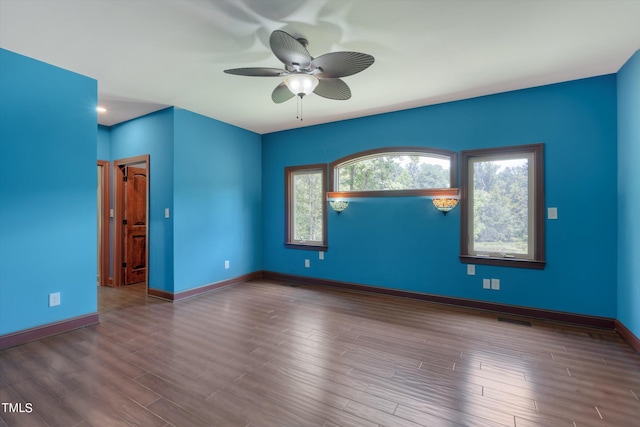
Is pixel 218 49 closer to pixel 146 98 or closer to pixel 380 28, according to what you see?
pixel 380 28

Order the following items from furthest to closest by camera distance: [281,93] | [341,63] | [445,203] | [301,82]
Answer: [445,203]
[281,93]
[301,82]
[341,63]

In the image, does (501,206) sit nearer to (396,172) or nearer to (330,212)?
(396,172)

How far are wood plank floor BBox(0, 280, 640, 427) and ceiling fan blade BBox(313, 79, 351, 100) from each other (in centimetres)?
232

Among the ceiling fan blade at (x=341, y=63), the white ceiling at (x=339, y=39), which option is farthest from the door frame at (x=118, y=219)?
the ceiling fan blade at (x=341, y=63)

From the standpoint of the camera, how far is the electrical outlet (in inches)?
112

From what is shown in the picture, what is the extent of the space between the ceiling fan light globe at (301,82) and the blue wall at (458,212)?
2.14 meters

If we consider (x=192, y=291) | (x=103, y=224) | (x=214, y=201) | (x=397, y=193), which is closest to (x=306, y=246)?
(x=214, y=201)

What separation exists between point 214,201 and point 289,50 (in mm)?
3088

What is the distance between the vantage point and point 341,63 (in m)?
2.11

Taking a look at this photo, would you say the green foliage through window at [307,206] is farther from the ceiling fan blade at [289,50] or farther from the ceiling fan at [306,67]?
the ceiling fan blade at [289,50]

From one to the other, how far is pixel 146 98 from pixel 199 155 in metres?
0.96

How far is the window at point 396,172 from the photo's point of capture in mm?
3910

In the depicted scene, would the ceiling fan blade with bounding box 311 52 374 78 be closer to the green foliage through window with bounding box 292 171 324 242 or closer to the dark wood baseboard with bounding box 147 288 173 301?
the green foliage through window with bounding box 292 171 324 242

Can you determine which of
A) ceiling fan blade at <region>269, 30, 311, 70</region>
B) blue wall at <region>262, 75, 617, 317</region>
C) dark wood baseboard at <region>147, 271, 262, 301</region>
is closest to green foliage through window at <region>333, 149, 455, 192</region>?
blue wall at <region>262, 75, 617, 317</region>
